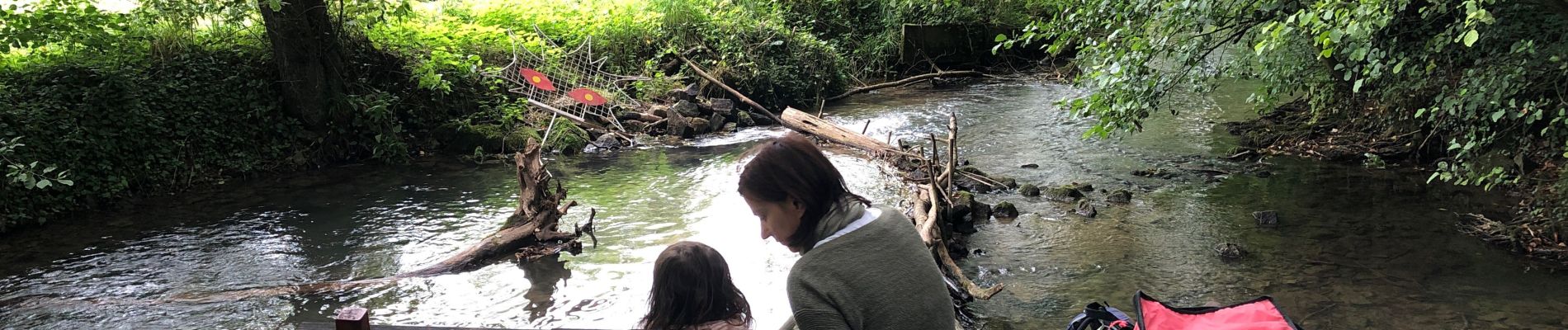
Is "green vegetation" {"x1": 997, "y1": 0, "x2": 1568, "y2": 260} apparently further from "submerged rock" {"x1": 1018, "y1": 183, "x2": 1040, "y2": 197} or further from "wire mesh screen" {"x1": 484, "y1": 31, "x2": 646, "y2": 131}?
"wire mesh screen" {"x1": 484, "y1": 31, "x2": 646, "y2": 131}

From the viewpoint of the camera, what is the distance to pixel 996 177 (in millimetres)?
8984

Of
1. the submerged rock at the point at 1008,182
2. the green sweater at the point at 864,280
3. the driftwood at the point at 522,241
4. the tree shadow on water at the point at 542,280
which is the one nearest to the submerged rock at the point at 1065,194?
the submerged rock at the point at 1008,182

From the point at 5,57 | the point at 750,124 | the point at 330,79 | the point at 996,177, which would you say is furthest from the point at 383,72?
the point at 996,177

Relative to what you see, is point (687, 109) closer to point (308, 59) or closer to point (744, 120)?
point (744, 120)

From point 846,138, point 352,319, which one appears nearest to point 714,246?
point 846,138

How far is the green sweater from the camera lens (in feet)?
6.46

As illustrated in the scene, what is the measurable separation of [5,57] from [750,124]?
7589mm

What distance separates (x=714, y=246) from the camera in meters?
6.86

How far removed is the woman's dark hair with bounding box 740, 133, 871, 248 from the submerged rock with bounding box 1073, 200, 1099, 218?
19.4 ft

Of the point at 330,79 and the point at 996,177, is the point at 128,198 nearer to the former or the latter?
the point at 330,79

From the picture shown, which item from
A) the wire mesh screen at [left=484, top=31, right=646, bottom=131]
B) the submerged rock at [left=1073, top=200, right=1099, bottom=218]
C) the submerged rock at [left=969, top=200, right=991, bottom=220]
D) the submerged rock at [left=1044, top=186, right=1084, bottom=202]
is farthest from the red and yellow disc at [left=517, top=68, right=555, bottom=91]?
the submerged rock at [left=1073, top=200, right=1099, bottom=218]

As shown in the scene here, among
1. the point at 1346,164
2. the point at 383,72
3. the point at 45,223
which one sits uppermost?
the point at 383,72

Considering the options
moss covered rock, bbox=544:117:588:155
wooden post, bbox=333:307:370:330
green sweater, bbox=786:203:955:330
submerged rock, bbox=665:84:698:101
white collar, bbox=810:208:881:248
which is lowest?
moss covered rock, bbox=544:117:588:155

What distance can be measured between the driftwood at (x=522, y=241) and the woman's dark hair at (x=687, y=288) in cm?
312
